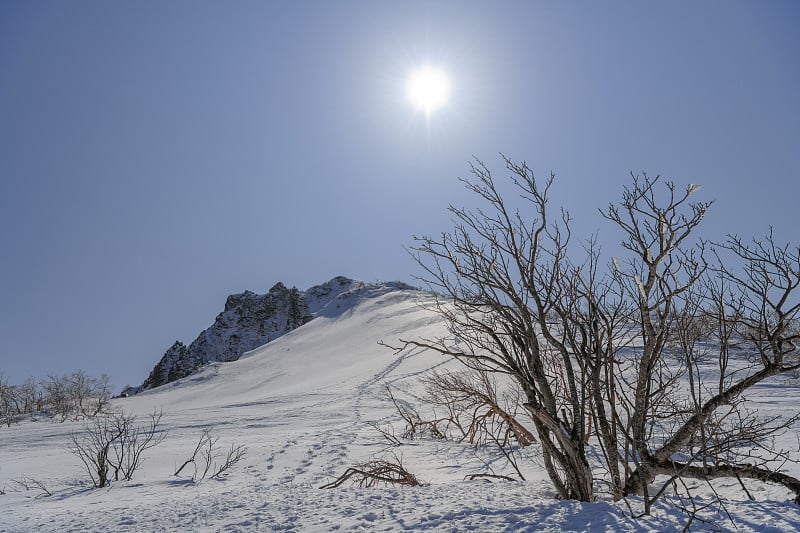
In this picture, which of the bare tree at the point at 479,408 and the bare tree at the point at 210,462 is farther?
the bare tree at the point at 210,462

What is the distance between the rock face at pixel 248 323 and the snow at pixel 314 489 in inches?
2261

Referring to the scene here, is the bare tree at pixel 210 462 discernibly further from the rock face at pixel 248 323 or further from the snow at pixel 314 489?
the rock face at pixel 248 323

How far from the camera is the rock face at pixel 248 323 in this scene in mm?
81625

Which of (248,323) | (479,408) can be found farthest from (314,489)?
(248,323)

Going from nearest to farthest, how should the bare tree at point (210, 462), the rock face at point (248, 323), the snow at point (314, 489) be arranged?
the snow at point (314, 489) < the bare tree at point (210, 462) < the rock face at point (248, 323)

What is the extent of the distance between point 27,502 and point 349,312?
54.8 m

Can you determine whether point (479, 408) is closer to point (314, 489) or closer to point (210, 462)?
point (210, 462)

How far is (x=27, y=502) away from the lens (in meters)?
7.11

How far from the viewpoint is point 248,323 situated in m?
93.1

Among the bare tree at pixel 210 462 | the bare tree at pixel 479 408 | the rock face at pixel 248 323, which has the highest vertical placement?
the rock face at pixel 248 323

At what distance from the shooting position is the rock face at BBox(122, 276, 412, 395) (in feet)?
268

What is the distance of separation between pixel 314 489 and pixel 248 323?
91.9m

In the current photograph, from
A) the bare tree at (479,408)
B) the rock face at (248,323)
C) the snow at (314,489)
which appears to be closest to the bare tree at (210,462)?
the snow at (314,489)

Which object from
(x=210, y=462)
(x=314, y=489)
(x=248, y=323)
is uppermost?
(x=248, y=323)
